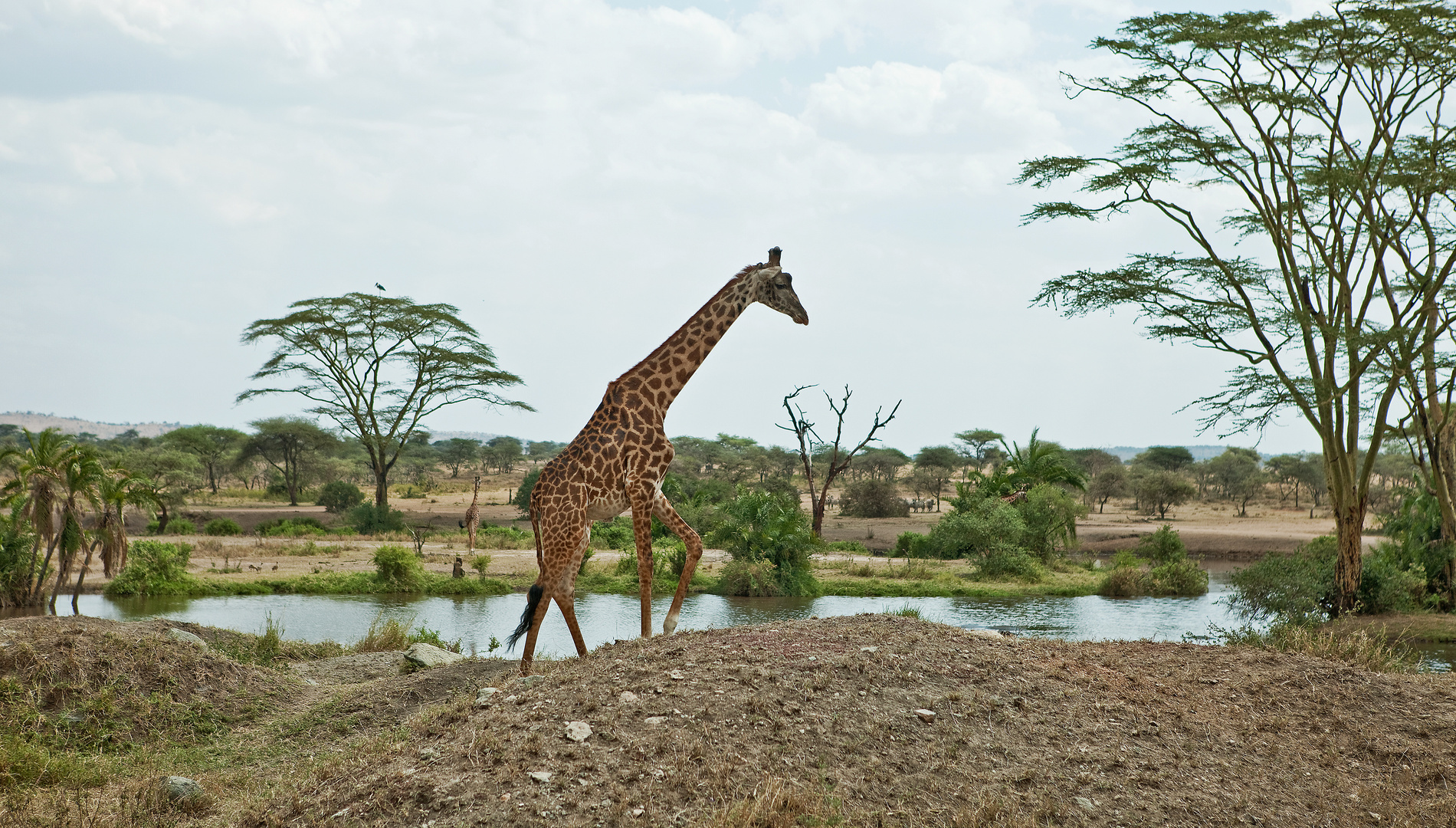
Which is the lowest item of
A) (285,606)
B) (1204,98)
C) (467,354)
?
(285,606)

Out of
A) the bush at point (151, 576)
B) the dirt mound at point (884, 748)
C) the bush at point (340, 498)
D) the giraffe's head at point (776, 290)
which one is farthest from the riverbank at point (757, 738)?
the bush at point (340, 498)

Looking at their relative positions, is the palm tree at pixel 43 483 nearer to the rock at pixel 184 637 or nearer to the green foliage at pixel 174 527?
the rock at pixel 184 637

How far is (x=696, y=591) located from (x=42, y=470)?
1251cm

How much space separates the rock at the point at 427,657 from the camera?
9.62m

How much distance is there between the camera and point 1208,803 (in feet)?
17.4

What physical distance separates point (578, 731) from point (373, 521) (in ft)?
101

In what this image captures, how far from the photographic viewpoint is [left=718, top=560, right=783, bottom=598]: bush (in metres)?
21.0

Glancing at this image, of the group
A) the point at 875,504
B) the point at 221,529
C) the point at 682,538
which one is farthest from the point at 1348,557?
the point at 221,529

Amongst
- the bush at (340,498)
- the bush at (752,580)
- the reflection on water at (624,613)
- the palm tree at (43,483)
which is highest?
the palm tree at (43,483)

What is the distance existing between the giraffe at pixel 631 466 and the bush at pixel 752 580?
40.9 ft

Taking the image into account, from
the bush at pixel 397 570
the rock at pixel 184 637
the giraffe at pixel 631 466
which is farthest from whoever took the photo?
the bush at pixel 397 570

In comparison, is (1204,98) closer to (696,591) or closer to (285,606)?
(696,591)

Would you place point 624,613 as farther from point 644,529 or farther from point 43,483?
point 644,529

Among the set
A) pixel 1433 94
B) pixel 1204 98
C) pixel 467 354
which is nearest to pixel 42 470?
pixel 1204 98
